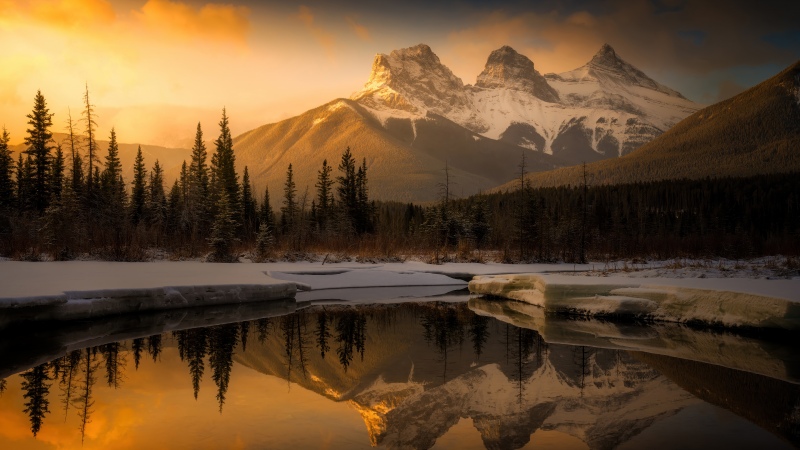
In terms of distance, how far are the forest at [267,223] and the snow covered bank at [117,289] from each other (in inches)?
317

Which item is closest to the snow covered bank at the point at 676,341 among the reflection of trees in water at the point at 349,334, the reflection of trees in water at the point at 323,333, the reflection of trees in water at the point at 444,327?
the reflection of trees in water at the point at 444,327

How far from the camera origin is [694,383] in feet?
31.0

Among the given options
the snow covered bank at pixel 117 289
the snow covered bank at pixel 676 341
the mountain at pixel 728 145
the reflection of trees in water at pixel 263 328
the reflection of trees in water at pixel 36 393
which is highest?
the mountain at pixel 728 145

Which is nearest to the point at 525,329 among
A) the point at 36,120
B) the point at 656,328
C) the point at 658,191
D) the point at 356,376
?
the point at 656,328

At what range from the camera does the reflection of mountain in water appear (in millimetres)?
7227

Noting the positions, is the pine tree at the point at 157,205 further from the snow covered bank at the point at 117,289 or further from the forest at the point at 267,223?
the snow covered bank at the point at 117,289

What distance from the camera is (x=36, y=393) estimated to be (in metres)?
8.34

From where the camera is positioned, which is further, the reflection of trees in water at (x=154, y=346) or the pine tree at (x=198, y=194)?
the pine tree at (x=198, y=194)

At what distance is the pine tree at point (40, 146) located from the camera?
46.9 m

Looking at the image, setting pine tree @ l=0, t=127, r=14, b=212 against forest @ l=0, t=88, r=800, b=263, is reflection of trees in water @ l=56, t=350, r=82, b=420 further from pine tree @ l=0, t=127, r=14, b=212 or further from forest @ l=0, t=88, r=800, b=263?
pine tree @ l=0, t=127, r=14, b=212

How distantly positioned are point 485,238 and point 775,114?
124 metres

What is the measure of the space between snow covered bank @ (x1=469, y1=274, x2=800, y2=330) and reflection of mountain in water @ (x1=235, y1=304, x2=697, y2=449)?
169 inches

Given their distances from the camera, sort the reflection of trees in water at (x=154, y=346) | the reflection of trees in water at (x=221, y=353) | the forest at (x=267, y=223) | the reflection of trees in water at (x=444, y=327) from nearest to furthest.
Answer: the reflection of trees in water at (x=221, y=353) < the reflection of trees in water at (x=154, y=346) < the reflection of trees in water at (x=444, y=327) < the forest at (x=267, y=223)

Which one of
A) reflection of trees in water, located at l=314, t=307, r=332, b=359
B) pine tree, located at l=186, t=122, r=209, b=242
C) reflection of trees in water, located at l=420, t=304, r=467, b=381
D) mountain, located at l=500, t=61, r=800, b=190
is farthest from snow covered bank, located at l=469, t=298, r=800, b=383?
mountain, located at l=500, t=61, r=800, b=190
